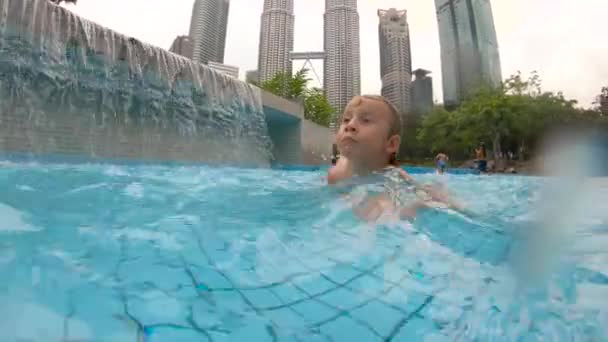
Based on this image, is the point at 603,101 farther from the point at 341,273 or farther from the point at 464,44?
the point at 341,273

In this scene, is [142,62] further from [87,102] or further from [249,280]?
[249,280]

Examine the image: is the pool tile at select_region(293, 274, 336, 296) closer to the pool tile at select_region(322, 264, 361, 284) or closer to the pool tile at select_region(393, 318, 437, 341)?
the pool tile at select_region(322, 264, 361, 284)

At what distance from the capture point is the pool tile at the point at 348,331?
0.66 metres

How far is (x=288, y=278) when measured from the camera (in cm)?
91

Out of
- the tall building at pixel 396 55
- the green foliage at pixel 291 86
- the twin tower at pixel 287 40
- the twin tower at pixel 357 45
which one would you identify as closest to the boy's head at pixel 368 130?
the green foliage at pixel 291 86

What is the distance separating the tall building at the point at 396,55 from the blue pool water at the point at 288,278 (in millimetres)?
35198

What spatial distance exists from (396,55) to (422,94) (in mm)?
5707

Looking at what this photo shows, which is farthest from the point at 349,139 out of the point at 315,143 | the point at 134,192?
the point at 315,143

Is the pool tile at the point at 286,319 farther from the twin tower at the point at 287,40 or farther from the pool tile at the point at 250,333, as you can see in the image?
the twin tower at the point at 287,40

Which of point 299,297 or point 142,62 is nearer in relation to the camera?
point 299,297

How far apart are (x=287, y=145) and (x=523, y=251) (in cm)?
1321

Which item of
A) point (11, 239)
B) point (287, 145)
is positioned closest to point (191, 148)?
point (287, 145)

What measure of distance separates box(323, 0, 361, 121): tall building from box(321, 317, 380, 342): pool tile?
31426 mm

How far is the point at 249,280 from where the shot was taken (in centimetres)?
87
